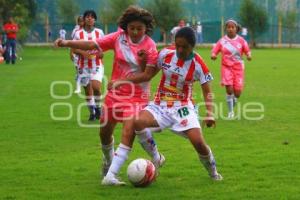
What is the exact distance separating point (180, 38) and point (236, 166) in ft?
6.77

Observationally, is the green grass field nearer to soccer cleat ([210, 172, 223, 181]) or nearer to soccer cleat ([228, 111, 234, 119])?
soccer cleat ([210, 172, 223, 181])

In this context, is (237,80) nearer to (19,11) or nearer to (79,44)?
(79,44)

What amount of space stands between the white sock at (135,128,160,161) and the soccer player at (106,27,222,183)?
0.05 m

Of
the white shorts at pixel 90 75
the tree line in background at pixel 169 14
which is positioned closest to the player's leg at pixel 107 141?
the white shorts at pixel 90 75

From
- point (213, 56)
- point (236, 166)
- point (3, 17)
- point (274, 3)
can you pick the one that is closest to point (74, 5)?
point (274, 3)

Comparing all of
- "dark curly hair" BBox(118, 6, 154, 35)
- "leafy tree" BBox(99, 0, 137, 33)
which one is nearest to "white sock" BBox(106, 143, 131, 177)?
"dark curly hair" BBox(118, 6, 154, 35)

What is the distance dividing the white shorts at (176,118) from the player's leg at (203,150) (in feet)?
0.23

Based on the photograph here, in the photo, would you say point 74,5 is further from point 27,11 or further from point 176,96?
point 176,96

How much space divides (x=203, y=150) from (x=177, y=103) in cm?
57

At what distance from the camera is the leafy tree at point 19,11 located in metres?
42.0

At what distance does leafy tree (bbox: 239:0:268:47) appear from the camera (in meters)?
59.5

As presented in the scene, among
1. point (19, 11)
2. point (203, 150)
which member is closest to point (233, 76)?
point (203, 150)

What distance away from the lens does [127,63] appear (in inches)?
310

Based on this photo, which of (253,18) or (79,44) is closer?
(79,44)
